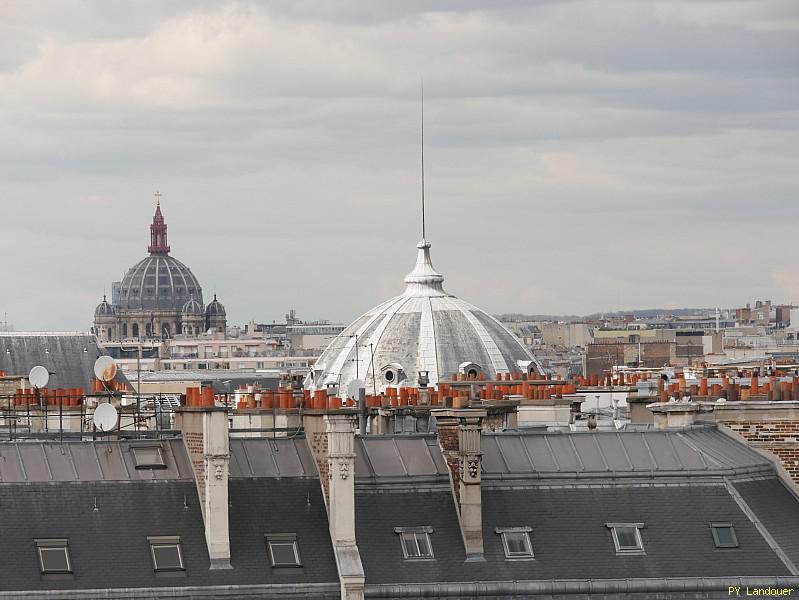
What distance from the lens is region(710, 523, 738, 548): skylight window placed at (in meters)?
46.2

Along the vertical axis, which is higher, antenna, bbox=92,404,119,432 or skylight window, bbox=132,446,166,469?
antenna, bbox=92,404,119,432

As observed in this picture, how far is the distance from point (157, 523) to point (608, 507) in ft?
26.8

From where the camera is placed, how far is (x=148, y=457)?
4603 centimetres

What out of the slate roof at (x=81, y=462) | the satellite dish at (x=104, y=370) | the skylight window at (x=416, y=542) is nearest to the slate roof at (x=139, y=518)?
the slate roof at (x=81, y=462)

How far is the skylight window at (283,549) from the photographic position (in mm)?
43969

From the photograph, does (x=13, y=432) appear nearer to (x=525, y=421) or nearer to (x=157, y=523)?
(x=157, y=523)

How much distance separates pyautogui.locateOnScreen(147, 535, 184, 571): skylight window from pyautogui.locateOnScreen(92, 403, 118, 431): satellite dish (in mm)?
6542

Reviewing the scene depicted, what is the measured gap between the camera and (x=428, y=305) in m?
117

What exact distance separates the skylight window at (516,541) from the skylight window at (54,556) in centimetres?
765

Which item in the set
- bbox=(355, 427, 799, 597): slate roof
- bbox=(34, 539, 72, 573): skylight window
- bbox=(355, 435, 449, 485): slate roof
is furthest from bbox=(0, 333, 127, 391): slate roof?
bbox=(34, 539, 72, 573): skylight window

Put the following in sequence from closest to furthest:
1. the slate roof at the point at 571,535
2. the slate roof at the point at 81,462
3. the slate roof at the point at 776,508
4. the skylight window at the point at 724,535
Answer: the slate roof at the point at 81,462 → the slate roof at the point at 571,535 → the skylight window at the point at 724,535 → the slate roof at the point at 776,508

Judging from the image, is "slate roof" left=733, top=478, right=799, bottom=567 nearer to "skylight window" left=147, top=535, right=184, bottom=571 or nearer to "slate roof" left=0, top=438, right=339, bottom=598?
"slate roof" left=0, top=438, right=339, bottom=598

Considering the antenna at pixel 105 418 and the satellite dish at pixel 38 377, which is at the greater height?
the satellite dish at pixel 38 377

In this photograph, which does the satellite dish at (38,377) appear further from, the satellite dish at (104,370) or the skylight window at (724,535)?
the skylight window at (724,535)
